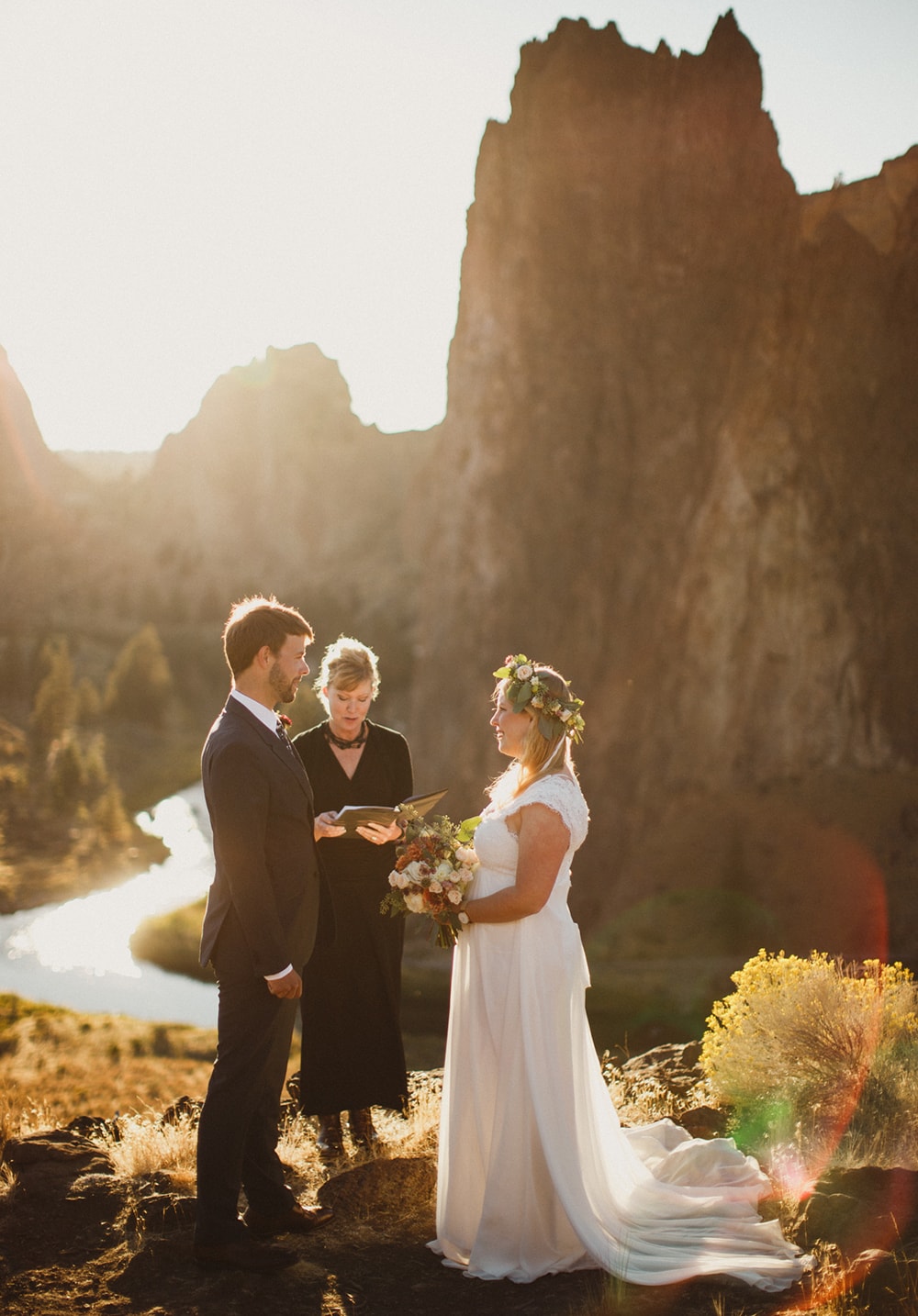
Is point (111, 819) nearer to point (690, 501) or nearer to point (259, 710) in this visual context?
point (690, 501)

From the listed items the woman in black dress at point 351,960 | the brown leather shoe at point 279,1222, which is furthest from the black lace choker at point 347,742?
the brown leather shoe at point 279,1222

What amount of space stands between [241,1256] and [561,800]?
2.05 m

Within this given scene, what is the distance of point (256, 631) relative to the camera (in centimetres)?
396

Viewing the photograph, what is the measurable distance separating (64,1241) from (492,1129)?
1844 millimetres

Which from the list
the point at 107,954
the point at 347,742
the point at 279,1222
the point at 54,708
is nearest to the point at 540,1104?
the point at 279,1222

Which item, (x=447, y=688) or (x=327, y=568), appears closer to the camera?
(x=447, y=688)

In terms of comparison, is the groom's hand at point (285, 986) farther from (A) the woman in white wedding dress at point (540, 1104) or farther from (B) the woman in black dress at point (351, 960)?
(B) the woman in black dress at point (351, 960)

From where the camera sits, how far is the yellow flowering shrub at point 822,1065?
5.30 meters

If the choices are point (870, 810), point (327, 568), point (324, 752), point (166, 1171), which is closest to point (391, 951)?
point (324, 752)

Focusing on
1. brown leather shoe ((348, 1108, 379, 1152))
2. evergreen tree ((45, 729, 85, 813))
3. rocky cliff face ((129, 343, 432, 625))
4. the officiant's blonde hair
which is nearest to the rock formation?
brown leather shoe ((348, 1108, 379, 1152))

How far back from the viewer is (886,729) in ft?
75.9

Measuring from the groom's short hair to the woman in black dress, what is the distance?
1.25 m

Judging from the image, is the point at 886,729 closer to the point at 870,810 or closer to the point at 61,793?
the point at 870,810

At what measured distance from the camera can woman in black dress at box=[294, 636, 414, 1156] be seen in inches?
211
